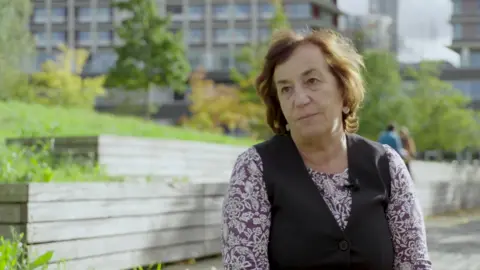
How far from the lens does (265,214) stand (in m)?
2.46

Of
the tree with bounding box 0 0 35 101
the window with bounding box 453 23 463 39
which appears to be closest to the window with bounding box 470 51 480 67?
the window with bounding box 453 23 463 39

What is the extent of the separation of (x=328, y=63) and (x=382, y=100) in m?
39.2

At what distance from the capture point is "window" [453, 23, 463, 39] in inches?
3125

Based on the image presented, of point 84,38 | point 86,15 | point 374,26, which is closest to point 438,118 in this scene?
point 374,26

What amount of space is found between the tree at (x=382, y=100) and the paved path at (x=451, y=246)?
83.4 ft

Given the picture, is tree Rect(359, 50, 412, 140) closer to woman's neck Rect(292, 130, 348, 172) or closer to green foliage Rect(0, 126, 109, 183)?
green foliage Rect(0, 126, 109, 183)

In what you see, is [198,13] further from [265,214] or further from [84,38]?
[265,214]

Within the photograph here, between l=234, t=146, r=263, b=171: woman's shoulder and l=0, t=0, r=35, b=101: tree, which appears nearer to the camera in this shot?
l=234, t=146, r=263, b=171: woman's shoulder

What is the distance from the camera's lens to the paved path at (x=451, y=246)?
294 inches

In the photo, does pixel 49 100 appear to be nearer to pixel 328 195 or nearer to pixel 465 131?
pixel 465 131

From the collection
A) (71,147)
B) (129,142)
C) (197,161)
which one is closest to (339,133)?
(71,147)

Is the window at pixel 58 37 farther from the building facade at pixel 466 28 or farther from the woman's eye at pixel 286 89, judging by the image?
the woman's eye at pixel 286 89

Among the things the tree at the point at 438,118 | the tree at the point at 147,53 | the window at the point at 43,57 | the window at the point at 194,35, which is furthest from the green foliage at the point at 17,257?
the window at the point at 194,35

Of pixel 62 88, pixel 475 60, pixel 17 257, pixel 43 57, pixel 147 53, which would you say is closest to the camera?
pixel 17 257
